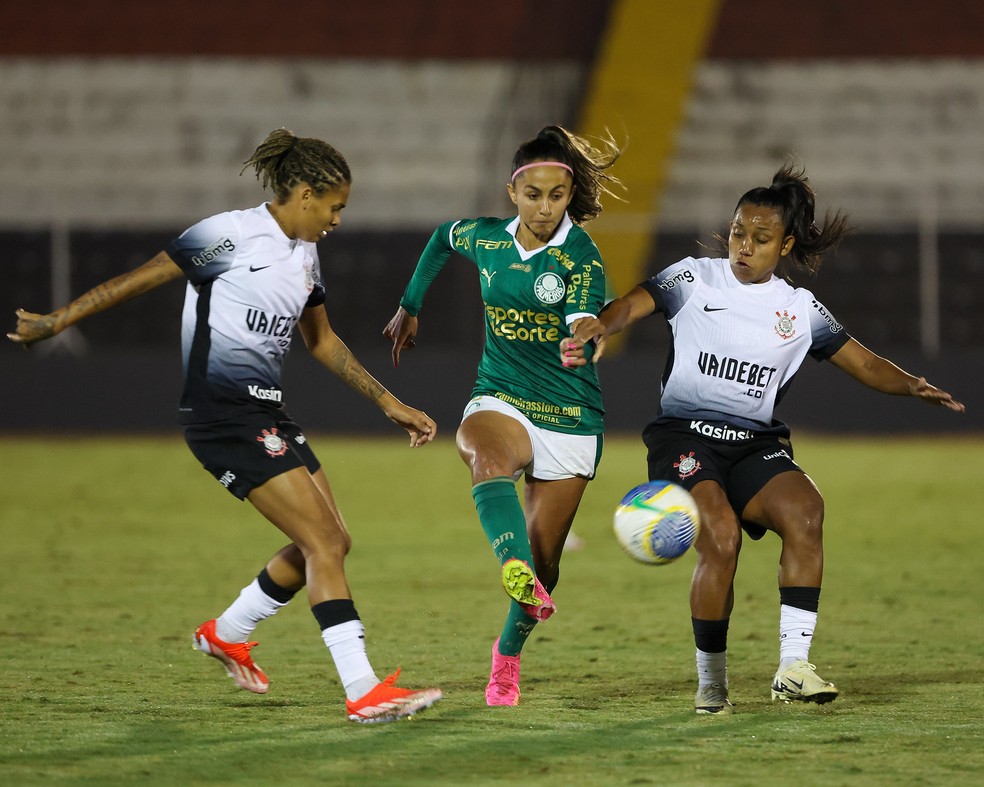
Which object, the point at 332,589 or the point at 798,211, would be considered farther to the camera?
the point at 798,211

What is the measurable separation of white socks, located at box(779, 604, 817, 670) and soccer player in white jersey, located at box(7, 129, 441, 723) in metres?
1.32

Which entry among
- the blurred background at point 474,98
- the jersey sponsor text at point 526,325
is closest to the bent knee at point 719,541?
the jersey sponsor text at point 526,325

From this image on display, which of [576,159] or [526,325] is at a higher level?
[576,159]

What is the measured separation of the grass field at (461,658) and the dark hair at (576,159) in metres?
1.87

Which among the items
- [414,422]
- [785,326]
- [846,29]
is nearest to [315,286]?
[414,422]

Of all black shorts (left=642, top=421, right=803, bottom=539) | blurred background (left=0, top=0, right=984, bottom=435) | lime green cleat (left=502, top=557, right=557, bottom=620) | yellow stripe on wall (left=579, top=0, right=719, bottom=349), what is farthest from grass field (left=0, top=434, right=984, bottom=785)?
yellow stripe on wall (left=579, top=0, right=719, bottom=349)

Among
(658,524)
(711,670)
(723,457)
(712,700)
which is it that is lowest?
(712,700)

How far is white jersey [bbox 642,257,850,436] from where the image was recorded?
5730mm

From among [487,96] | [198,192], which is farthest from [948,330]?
[198,192]

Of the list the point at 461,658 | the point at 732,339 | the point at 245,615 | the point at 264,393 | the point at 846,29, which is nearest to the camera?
the point at 264,393

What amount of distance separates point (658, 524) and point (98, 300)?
6.86 feet

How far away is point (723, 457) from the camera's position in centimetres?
569

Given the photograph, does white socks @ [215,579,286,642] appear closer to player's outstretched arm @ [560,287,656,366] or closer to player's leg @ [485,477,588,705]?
player's leg @ [485,477,588,705]

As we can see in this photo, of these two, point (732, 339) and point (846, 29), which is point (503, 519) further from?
point (846, 29)
